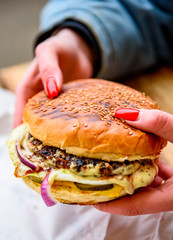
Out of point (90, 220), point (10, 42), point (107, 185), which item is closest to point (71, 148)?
point (107, 185)

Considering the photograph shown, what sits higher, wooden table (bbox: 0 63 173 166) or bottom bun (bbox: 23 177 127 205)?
bottom bun (bbox: 23 177 127 205)

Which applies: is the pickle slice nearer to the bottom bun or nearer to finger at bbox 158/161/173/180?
the bottom bun

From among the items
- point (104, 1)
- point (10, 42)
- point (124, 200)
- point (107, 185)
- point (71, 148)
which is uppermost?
point (104, 1)

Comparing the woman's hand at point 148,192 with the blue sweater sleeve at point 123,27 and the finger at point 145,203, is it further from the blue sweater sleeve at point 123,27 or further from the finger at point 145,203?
the blue sweater sleeve at point 123,27

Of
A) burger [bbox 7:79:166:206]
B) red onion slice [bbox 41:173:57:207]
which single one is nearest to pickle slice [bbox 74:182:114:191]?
burger [bbox 7:79:166:206]

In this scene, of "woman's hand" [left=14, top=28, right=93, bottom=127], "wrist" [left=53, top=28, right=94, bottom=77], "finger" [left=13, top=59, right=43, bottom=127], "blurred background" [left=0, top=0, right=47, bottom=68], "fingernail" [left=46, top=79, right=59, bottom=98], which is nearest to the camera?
"fingernail" [left=46, top=79, right=59, bottom=98]

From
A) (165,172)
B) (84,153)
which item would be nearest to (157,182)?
(165,172)

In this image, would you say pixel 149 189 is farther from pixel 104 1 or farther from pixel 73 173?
pixel 104 1
